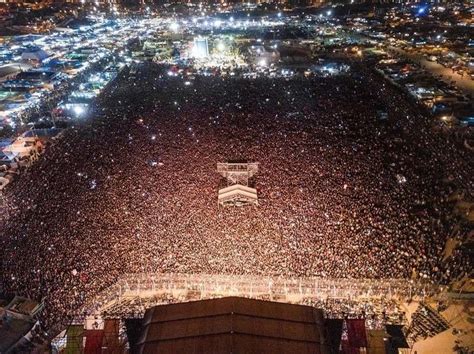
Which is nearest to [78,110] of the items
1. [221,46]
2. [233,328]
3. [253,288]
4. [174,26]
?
[253,288]

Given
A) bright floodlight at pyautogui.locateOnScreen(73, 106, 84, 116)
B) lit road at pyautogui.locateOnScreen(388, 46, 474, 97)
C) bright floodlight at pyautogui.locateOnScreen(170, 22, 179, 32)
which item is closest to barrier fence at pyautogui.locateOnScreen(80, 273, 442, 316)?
bright floodlight at pyautogui.locateOnScreen(73, 106, 84, 116)

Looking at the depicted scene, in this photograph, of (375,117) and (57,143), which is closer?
(57,143)

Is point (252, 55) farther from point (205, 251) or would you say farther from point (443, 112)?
A: point (205, 251)

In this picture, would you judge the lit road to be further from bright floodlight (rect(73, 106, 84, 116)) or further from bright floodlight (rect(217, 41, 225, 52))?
bright floodlight (rect(73, 106, 84, 116))

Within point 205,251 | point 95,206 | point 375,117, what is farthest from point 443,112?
point 95,206

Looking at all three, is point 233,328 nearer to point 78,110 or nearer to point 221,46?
point 78,110

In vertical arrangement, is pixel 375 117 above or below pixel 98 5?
above

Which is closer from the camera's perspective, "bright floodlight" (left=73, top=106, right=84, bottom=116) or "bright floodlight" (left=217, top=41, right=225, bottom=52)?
"bright floodlight" (left=73, top=106, right=84, bottom=116)

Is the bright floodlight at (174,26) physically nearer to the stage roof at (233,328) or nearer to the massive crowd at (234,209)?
the massive crowd at (234,209)
